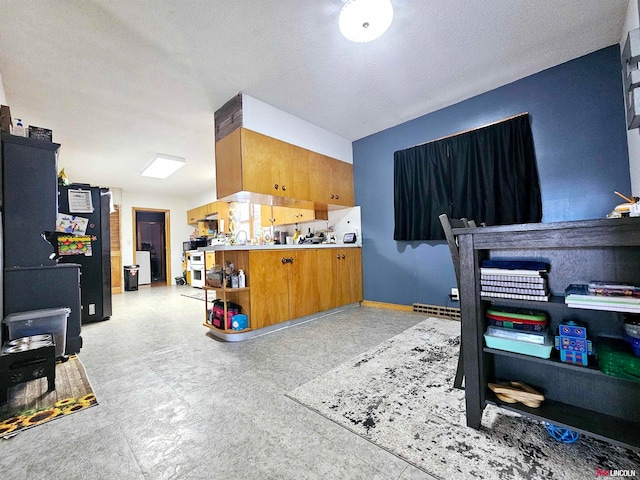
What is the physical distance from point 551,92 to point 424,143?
127 centimetres

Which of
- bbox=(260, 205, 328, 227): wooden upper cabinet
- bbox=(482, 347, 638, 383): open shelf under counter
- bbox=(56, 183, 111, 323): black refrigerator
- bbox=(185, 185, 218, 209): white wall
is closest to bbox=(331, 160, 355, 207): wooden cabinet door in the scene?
bbox=(260, 205, 328, 227): wooden upper cabinet

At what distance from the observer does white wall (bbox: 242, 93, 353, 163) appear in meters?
2.97

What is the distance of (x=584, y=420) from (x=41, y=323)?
3.41 m

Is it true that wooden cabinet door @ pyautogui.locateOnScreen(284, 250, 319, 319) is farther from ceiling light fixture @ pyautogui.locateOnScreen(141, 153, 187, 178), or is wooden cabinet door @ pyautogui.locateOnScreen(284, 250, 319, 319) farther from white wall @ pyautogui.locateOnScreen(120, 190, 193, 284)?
white wall @ pyautogui.locateOnScreen(120, 190, 193, 284)

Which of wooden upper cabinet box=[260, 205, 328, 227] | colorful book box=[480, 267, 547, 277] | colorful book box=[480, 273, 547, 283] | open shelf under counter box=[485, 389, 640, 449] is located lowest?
open shelf under counter box=[485, 389, 640, 449]

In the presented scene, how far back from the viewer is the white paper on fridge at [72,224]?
3248 millimetres

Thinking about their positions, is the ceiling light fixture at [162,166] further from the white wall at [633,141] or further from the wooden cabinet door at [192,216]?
the white wall at [633,141]

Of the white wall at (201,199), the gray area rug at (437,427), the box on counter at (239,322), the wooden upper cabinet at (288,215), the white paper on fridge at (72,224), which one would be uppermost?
the white wall at (201,199)

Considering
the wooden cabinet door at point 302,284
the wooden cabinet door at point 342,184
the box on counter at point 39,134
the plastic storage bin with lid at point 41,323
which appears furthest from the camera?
the wooden cabinet door at point 342,184

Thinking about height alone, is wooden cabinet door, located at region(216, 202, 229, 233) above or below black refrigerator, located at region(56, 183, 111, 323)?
above

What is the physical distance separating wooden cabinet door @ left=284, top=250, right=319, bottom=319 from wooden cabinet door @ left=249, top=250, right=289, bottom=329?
3.5 inches

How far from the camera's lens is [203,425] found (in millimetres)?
1343

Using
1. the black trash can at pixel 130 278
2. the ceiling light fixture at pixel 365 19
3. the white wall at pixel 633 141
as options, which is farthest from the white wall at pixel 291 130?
the black trash can at pixel 130 278

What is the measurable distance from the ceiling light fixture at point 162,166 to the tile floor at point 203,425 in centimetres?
329
